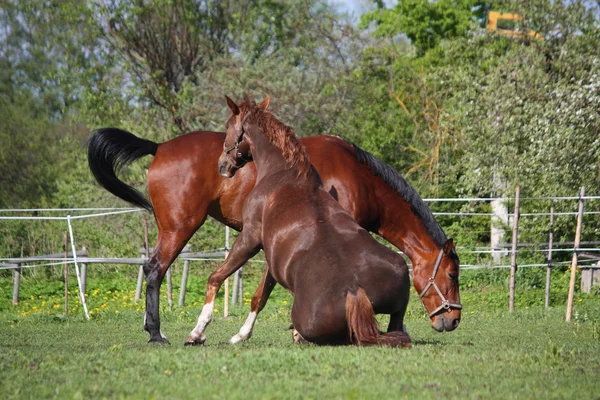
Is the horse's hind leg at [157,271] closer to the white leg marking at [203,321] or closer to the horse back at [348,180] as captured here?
the white leg marking at [203,321]

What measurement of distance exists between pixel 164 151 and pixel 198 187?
59 centimetres

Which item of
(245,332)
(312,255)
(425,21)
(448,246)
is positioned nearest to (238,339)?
(245,332)

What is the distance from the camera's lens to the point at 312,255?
6.73 meters

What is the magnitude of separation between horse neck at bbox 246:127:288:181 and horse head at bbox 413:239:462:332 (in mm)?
1788

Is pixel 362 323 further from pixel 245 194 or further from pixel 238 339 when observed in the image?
pixel 245 194

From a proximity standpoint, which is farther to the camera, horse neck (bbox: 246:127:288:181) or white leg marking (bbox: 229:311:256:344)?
horse neck (bbox: 246:127:288:181)

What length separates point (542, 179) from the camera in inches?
642

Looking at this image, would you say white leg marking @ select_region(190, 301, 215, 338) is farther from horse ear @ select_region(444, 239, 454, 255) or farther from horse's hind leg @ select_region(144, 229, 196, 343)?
horse ear @ select_region(444, 239, 454, 255)

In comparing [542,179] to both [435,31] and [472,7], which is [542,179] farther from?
[472,7]

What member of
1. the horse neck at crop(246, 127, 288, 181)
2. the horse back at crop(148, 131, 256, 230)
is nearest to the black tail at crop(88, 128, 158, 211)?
the horse back at crop(148, 131, 256, 230)

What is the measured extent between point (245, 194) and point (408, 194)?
1794 mm

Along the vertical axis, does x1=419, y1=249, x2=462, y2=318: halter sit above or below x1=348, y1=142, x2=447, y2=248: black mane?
below

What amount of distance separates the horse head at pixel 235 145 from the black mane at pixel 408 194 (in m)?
1.19

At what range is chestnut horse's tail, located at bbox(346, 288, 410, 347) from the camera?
6.30 m
